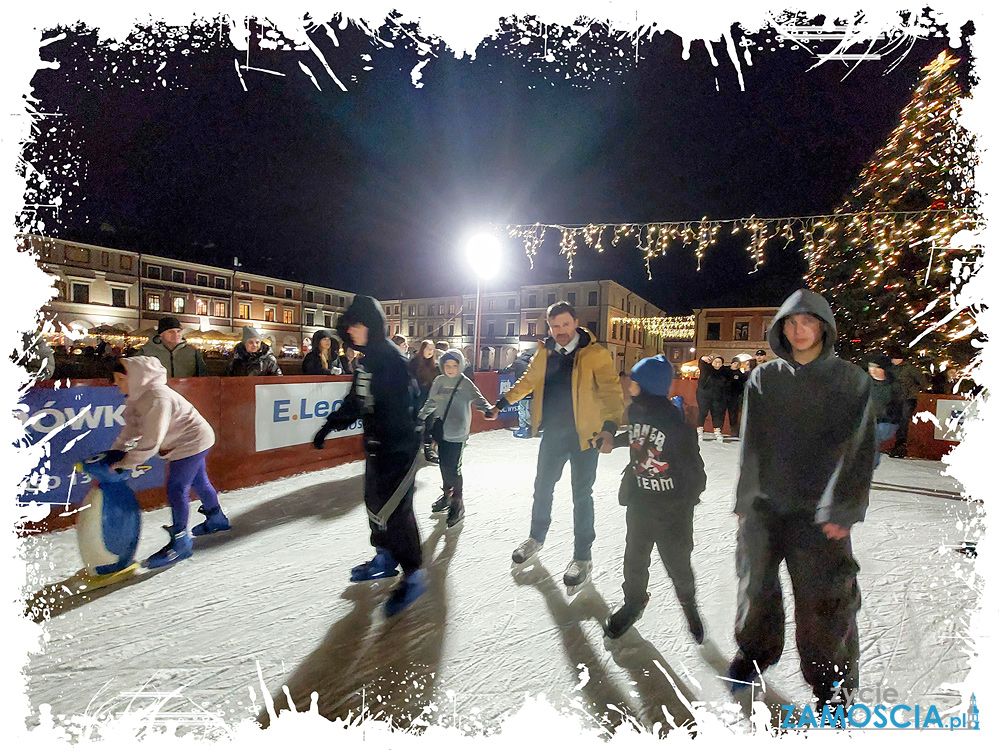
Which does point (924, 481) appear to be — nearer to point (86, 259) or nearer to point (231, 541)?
point (231, 541)

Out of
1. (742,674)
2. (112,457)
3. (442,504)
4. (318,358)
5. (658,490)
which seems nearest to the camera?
(742,674)

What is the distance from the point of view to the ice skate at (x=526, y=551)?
350 cm

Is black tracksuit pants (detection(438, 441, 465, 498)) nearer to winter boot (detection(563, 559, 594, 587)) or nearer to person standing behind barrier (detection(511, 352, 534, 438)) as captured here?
winter boot (detection(563, 559, 594, 587))

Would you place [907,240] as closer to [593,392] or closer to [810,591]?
[593,392]

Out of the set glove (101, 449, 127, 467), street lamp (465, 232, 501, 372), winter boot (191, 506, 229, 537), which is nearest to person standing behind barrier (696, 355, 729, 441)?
street lamp (465, 232, 501, 372)

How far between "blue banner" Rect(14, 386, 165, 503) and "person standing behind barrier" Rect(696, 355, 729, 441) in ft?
27.9

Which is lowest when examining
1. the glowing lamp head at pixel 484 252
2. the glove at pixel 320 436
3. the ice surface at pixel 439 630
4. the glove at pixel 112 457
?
the ice surface at pixel 439 630

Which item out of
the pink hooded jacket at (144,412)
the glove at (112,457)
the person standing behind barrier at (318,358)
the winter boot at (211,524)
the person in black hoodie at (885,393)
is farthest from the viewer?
the person standing behind barrier at (318,358)

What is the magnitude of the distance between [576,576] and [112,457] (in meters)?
3.18

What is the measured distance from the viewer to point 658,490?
94.4 inches

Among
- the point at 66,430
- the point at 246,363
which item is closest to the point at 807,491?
the point at 66,430

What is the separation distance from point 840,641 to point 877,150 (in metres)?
12.7

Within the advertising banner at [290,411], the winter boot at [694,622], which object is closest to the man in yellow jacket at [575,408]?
the winter boot at [694,622]

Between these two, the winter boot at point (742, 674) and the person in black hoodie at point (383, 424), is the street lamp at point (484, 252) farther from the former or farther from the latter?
the winter boot at point (742, 674)
